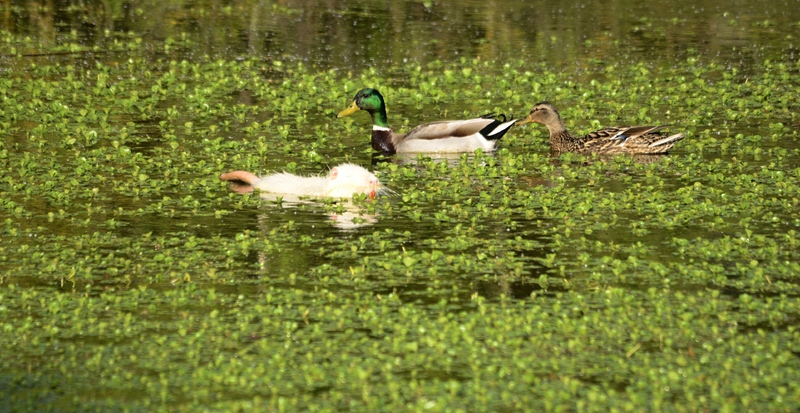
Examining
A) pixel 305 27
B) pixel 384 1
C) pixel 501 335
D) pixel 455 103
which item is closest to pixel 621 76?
pixel 455 103

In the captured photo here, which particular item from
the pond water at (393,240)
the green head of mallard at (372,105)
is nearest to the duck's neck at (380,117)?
the green head of mallard at (372,105)

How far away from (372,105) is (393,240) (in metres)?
5.02

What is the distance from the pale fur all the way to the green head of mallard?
2.87 metres

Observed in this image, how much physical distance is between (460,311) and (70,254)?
9.57 feet

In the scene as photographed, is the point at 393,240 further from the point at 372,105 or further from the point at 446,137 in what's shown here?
the point at 372,105

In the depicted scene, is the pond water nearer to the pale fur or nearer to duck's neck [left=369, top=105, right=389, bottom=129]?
the pale fur

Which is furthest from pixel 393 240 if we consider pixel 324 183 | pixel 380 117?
pixel 380 117

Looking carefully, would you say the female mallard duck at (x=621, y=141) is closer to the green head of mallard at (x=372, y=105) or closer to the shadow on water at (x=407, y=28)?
the green head of mallard at (x=372, y=105)

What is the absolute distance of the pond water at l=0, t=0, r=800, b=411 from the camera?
666cm

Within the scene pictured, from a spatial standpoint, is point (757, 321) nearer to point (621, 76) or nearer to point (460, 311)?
point (460, 311)

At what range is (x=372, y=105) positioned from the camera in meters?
14.3

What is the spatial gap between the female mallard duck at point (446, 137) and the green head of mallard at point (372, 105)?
14cm

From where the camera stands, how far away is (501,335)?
23.7 feet

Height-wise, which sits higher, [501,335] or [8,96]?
[8,96]
